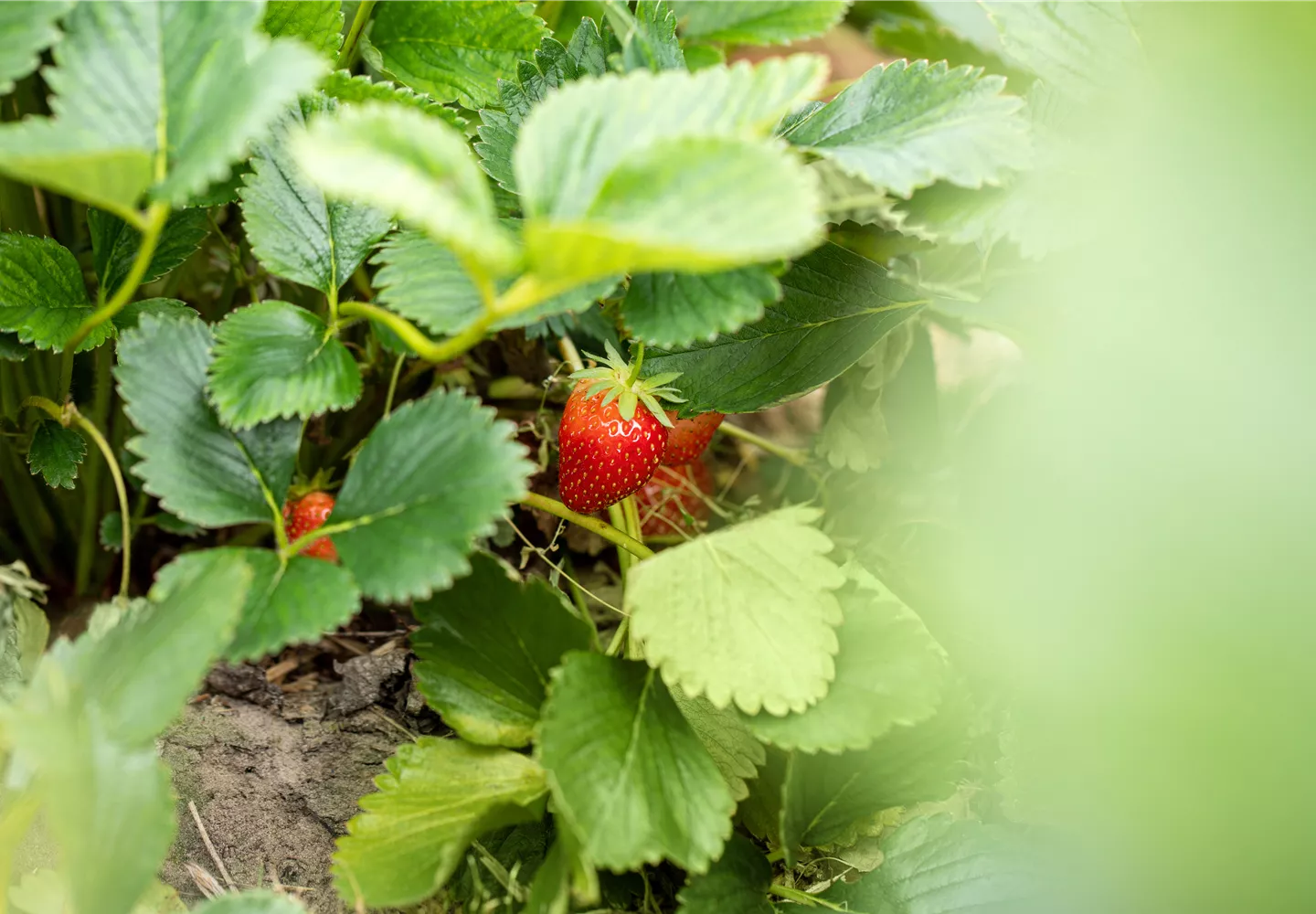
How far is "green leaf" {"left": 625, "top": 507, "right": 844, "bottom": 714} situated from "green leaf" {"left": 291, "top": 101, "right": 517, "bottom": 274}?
245mm

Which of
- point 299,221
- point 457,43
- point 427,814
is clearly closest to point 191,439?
point 299,221

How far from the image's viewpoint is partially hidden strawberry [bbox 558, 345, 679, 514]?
708 mm

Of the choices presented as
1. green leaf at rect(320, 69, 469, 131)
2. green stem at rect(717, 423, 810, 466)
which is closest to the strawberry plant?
green leaf at rect(320, 69, 469, 131)

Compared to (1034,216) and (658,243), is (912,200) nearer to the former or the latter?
(1034,216)

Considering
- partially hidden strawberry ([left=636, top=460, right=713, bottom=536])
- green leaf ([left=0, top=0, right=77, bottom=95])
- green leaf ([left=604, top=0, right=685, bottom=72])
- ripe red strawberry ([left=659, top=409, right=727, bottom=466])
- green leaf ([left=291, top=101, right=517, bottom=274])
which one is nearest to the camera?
green leaf ([left=291, top=101, right=517, bottom=274])

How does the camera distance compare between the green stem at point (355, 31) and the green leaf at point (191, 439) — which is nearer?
the green leaf at point (191, 439)

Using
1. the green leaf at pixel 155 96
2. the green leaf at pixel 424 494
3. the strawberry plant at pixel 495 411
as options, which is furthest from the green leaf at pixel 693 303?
the green leaf at pixel 155 96

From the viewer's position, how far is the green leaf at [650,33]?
1.91 ft

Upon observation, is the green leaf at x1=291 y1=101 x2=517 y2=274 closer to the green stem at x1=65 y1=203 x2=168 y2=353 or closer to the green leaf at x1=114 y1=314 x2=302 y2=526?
the green stem at x1=65 y1=203 x2=168 y2=353

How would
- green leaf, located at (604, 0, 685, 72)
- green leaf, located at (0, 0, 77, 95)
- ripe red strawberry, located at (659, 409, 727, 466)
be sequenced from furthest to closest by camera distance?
ripe red strawberry, located at (659, 409, 727, 466), green leaf, located at (604, 0, 685, 72), green leaf, located at (0, 0, 77, 95)

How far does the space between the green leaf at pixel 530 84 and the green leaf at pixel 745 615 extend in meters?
0.30

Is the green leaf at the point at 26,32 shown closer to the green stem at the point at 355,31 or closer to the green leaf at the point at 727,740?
the green stem at the point at 355,31

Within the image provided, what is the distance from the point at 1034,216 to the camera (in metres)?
0.68

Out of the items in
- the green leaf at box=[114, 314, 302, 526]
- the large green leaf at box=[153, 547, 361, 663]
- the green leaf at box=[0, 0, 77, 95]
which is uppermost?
the green leaf at box=[0, 0, 77, 95]
